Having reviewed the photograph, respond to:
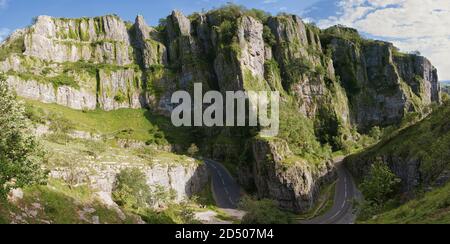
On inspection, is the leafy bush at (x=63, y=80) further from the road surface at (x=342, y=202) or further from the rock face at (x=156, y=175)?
the road surface at (x=342, y=202)

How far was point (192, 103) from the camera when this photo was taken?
177500 millimetres

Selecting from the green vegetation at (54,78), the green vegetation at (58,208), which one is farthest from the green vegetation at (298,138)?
the green vegetation at (54,78)

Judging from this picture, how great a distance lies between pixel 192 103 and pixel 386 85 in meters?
103

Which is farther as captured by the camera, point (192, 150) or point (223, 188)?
point (192, 150)

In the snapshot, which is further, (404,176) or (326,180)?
(326,180)

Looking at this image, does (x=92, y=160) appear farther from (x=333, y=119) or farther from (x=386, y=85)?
(x=386, y=85)

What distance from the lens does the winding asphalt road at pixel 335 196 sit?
10275cm

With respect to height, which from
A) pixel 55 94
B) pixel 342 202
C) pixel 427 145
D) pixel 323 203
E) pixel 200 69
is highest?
pixel 200 69

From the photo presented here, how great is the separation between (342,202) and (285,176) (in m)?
18.7

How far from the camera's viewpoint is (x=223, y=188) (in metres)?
124

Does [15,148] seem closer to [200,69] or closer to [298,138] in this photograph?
[298,138]

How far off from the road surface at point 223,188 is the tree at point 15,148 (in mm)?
84967

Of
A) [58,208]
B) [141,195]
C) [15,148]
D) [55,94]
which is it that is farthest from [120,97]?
[15,148]
